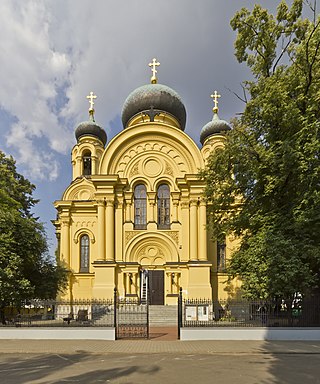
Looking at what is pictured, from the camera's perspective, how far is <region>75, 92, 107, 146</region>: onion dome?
3541cm

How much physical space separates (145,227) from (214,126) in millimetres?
15204

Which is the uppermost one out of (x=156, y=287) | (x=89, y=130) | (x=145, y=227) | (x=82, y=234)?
(x=89, y=130)

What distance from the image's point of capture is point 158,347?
13.8 meters

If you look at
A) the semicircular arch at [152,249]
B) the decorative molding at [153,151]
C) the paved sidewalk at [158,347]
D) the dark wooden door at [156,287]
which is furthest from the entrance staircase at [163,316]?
the decorative molding at [153,151]

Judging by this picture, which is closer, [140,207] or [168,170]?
[140,207]

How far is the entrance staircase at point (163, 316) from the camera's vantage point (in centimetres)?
2133

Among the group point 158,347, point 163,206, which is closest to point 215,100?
point 163,206

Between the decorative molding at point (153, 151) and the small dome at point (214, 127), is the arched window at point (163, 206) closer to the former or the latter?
the decorative molding at point (153, 151)

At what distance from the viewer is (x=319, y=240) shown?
50.9ft

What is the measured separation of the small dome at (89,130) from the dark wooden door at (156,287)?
15504mm

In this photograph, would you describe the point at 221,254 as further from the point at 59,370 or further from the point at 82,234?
the point at 59,370

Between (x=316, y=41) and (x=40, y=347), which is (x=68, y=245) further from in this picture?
(x=316, y=41)

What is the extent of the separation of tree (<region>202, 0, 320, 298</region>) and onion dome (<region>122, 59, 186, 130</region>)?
1361cm

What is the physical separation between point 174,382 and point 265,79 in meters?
12.6
